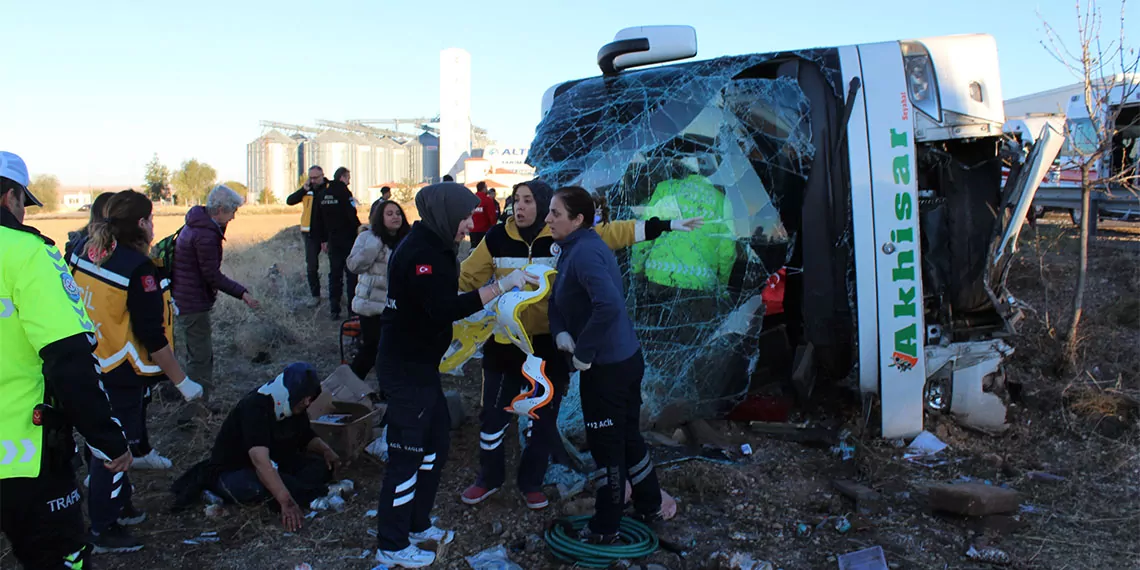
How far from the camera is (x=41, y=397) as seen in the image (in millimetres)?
2510

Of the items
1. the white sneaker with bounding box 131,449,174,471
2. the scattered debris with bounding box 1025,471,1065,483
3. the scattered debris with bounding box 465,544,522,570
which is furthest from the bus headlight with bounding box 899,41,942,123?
the white sneaker with bounding box 131,449,174,471

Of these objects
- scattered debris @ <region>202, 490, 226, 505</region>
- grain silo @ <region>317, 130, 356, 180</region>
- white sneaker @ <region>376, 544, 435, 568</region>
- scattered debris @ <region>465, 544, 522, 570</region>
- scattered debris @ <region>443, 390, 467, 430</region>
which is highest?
grain silo @ <region>317, 130, 356, 180</region>

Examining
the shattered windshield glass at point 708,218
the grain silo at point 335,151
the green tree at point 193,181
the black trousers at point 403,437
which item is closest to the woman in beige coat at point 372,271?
the shattered windshield glass at point 708,218

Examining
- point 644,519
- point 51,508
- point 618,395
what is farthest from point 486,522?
point 51,508

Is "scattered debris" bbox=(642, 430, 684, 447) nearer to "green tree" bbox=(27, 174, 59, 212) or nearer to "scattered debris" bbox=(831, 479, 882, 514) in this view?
"scattered debris" bbox=(831, 479, 882, 514)

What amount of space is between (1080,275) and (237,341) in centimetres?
759

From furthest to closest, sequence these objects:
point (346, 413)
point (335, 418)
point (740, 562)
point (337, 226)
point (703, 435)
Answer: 1. point (337, 226)
2. point (346, 413)
3. point (335, 418)
4. point (703, 435)
5. point (740, 562)

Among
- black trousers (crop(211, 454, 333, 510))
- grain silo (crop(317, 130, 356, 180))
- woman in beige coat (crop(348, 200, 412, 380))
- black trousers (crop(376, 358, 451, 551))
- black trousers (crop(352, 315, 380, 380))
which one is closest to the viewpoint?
black trousers (crop(376, 358, 451, 551))

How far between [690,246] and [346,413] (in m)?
2.50

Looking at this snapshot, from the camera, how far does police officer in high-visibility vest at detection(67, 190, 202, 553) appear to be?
12.2ft

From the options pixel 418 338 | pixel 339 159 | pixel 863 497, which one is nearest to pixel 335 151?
pixel 339 159

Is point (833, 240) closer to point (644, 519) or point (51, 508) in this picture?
point (644, 519)

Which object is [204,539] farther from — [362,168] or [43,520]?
[362,168]

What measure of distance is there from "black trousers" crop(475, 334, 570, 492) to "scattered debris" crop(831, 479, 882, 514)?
1.60 meters
